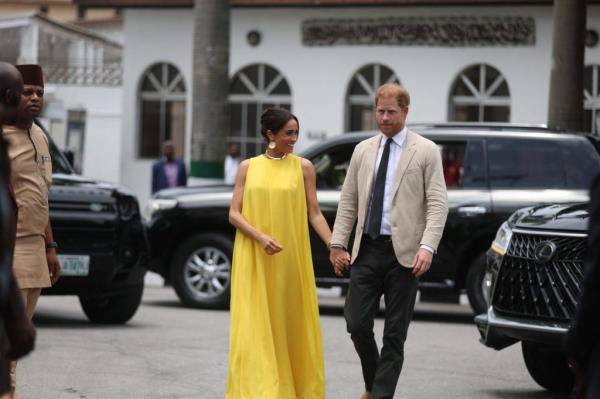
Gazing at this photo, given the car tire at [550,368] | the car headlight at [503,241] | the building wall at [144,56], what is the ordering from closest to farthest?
the car headlight at [503,241] < the car tire at [550,368] < the building wall at [144,56]

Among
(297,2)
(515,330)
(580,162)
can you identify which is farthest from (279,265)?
(297,2)

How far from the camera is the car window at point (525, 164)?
14367mm

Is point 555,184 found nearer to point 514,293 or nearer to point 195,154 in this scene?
point 514,293

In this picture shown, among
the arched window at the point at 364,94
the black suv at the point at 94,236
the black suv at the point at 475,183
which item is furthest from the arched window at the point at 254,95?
the black suv at the point at 94,236

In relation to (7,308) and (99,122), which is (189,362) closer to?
(7,308)

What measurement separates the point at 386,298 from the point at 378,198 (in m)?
0.55

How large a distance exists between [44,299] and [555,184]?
559 cm

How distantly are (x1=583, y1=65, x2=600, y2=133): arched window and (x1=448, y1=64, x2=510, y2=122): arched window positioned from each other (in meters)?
1.57

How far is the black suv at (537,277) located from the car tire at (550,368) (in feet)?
0.21

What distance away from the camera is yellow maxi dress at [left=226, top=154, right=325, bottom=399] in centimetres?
858

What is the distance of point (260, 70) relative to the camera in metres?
31.2

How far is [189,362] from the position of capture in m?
11.0

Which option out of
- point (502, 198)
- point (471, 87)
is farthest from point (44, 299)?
point (471, 87)

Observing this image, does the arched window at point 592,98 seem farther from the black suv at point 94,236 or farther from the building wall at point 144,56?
the black suv at point 94,236
